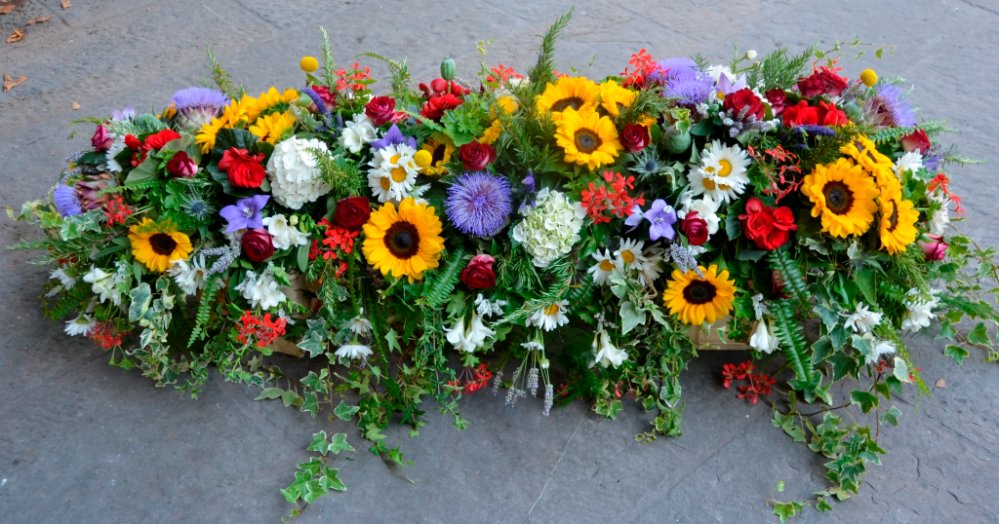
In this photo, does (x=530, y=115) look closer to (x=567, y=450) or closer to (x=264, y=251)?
(x=264, y=251)

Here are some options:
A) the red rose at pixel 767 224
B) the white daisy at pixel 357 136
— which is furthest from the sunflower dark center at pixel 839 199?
the white daisy at pixel 357 136

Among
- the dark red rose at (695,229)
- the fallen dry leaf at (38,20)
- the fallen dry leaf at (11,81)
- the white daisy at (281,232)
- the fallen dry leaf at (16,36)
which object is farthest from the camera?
the fallen dry leaf at (38,20)

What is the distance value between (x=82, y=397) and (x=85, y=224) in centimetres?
62

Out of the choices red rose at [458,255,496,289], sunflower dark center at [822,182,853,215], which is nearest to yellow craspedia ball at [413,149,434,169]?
red rose at [458,255,496,289]

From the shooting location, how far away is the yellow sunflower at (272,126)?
2252 millimetres

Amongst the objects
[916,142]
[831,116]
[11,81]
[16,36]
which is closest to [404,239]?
[831,116]

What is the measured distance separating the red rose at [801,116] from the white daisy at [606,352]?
2.61 feet

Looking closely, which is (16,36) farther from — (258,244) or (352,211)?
(352,211)

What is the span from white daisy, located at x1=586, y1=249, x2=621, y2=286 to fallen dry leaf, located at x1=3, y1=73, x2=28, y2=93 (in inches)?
124

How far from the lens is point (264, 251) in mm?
2102

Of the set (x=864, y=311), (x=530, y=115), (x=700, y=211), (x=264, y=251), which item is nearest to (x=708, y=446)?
(x=864, y=311)

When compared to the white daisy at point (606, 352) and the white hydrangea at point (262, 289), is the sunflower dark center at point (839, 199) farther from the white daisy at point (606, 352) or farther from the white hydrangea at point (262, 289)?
the white hydrangea at point (262, 289)

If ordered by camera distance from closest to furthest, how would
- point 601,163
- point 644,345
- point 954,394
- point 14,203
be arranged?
point 601,163 < point 644,345 < point 954,394 < point 14,203

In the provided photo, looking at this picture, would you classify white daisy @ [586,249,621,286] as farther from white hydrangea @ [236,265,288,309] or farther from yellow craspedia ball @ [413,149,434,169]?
white hydrangea @ [236,265,288,309]
